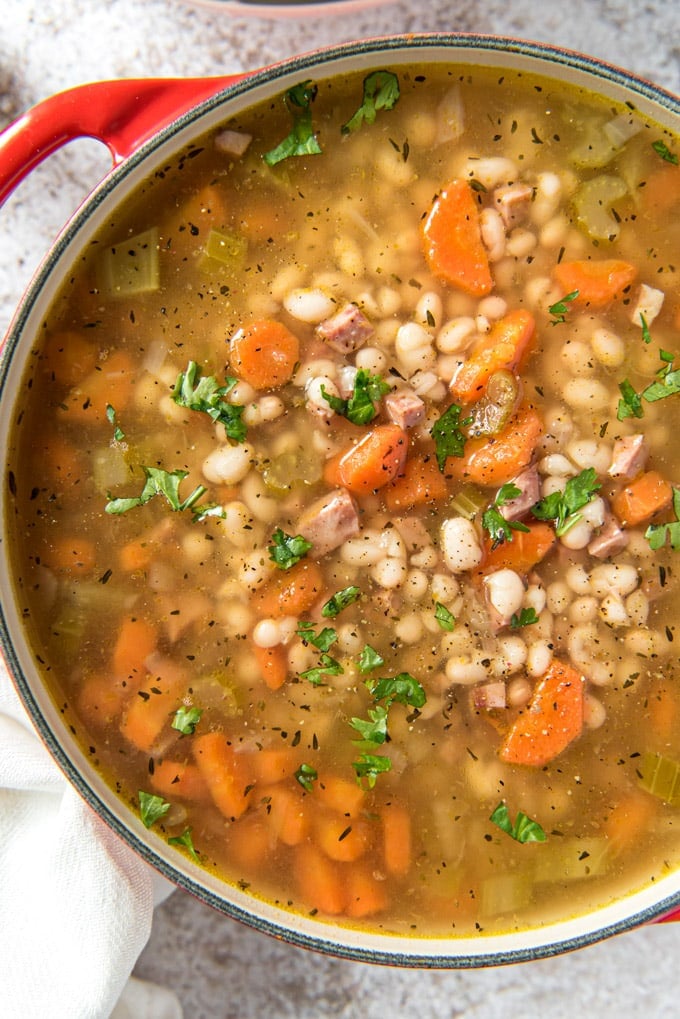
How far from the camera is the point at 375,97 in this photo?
1.88m

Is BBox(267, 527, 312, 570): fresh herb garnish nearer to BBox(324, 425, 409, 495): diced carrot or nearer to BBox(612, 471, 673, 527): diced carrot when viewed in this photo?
BBox(324, 425, 409, 495): diced carrot

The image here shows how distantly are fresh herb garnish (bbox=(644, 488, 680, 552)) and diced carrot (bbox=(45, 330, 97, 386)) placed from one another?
1.12 metres

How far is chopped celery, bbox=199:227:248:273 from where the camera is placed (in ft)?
6.20

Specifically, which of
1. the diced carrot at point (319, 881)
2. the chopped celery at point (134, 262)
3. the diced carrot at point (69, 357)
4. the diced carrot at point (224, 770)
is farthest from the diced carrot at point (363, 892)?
the chopped celery at point (134, 262)

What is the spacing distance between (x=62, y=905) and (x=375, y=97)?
1764 millimetres

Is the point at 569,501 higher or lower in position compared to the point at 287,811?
higher

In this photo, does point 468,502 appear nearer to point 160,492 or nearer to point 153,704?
point 160,492

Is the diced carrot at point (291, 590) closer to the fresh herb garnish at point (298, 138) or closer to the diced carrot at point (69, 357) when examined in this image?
the diced carrot at point (69, 357)

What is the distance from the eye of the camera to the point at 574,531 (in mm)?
1926

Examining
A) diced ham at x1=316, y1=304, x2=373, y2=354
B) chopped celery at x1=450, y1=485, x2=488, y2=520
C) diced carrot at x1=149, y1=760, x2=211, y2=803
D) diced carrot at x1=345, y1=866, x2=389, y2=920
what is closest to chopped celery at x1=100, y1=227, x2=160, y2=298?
diced ham at x1=316, y1=304, x2=373, y2=354

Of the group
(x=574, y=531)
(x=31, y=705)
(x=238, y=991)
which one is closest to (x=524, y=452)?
(x=574, y=531)

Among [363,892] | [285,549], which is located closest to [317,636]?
[285,549]

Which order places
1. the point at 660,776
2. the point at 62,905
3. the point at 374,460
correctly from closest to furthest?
the point at 374,460
the point at 660,776
the point at 62,905

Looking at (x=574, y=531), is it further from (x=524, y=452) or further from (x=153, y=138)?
(x=153, y=138)
